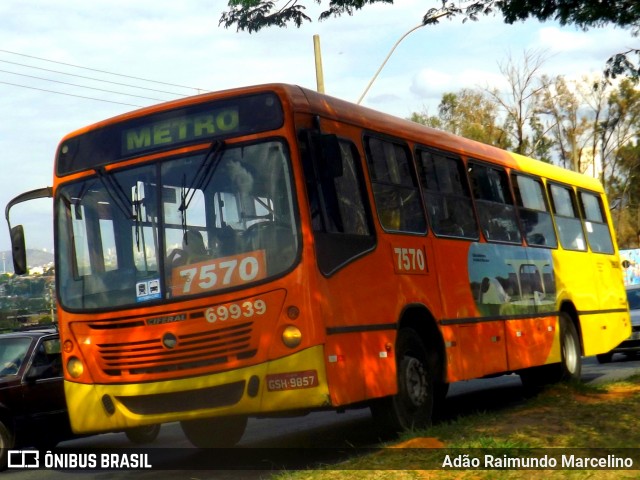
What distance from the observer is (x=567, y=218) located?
16.8 m

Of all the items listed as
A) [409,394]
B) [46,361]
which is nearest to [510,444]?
[409,394]

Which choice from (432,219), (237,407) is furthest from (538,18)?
(237,407)

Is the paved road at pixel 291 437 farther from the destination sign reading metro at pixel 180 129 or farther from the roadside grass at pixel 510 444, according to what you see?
the destination sign reading metro at pixel 180 129

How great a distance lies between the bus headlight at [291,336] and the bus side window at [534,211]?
6.66m

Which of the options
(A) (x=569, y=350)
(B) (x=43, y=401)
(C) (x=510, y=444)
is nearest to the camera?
(C) (x=510, y=444)

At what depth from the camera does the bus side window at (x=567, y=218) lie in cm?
1636

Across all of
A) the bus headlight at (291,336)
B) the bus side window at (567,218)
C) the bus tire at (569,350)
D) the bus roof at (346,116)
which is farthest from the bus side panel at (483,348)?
the bus side window at (567,218)

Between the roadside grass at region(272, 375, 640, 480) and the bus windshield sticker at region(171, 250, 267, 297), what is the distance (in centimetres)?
177

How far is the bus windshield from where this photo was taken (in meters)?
9.08

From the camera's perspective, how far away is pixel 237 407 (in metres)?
8.95

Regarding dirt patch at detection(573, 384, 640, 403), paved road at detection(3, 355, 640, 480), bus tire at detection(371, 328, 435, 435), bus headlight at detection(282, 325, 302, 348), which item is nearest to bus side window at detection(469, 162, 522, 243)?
dirt patch at detection(573, 384, 640, 403)

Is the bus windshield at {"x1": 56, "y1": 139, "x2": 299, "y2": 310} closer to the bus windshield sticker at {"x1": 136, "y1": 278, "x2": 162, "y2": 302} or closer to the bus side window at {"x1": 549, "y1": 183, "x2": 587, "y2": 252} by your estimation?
the bus windshield sticker at {"x1": 136, "y1": 278, "x2": 162, "y2": 302}

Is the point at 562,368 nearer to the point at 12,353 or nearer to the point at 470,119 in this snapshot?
the point at 12,353

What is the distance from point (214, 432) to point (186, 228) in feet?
10.3
